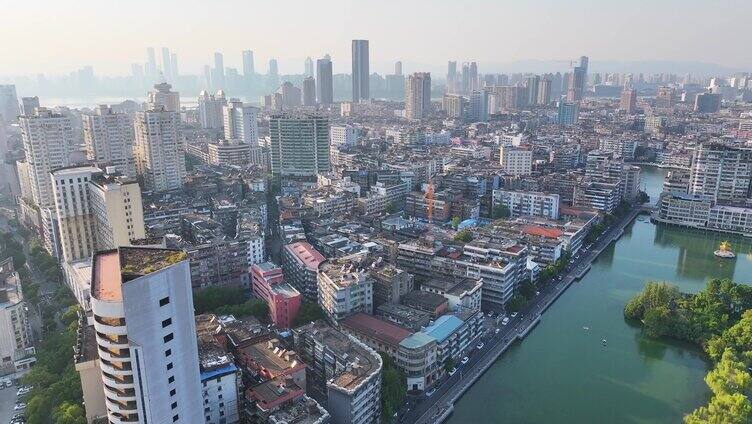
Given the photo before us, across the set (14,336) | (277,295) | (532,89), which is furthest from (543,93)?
(14,336)

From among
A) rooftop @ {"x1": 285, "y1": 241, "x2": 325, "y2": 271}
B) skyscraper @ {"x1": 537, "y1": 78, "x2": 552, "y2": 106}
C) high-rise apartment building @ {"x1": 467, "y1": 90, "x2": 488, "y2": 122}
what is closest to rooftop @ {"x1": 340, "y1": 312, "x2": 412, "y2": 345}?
rooftop @ {"x1": 285, "y1": 241, "x2": 325, "y2": 271}

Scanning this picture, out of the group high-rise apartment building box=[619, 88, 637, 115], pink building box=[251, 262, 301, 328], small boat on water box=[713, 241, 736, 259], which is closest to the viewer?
pink building box=[251, 262, 301, 328]

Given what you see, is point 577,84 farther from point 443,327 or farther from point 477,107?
point 443,327

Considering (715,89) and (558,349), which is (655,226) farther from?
(715,89)

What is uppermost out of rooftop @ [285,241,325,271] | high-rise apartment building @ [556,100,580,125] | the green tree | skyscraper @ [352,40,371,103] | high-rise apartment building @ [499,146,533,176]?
skyscraper @ [352,40,371,103]

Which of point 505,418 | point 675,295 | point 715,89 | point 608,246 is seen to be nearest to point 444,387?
point 505,418

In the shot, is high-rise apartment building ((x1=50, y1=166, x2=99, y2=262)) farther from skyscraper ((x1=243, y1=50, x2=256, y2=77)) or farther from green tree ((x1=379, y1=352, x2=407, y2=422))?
skyscraper ((x1=243, y1=50, x2=256, y2=77))
